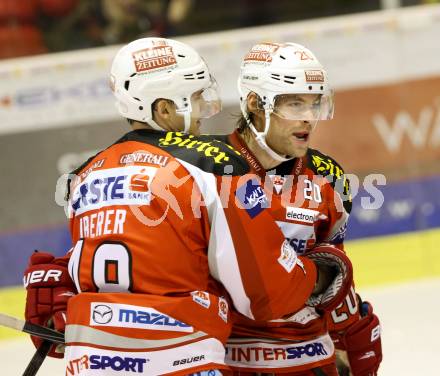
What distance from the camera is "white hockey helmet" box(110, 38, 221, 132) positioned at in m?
2.58

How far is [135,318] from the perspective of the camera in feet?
7.79

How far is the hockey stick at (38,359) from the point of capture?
265 cm

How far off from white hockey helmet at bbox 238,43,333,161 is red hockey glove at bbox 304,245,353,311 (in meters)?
0.29

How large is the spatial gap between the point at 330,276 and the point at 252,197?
1.40 feet

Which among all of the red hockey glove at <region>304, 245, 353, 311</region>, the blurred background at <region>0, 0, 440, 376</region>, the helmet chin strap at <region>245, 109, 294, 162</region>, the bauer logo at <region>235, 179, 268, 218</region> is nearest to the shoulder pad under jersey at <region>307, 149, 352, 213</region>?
the helmet chin strap at <region>245, 109, 294, 162</region>

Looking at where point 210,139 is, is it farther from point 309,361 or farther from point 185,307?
point 309,361

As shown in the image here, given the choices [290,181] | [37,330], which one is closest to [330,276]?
[290,181]

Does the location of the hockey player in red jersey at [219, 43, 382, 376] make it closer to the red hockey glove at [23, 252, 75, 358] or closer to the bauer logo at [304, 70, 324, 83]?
the bauer logo at [304, 70, 324, 83]

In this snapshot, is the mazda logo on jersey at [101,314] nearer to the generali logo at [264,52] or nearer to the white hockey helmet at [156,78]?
the white hockey helmet at [156,78]

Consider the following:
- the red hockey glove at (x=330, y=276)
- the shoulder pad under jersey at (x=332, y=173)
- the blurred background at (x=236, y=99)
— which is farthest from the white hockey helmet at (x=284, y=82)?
the blurred background at (x=236, y=99)

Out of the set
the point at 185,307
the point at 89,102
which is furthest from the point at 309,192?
the point at 89,102

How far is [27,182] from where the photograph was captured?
Result: 5.38 meters

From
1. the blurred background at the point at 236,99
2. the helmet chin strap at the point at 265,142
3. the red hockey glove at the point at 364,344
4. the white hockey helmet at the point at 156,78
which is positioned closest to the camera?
the white hockey helmet at the point at 156,78

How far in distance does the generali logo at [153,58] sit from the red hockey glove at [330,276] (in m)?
0.61
